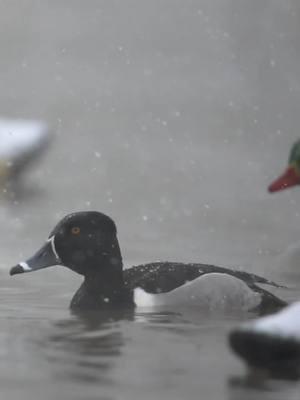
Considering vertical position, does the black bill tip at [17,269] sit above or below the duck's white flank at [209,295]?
above

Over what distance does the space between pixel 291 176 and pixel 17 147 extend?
4781mm

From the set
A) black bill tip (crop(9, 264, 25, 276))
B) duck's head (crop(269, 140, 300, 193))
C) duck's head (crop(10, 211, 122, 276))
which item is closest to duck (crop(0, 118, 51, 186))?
duck's head (crop(10, 211, 122, 276))

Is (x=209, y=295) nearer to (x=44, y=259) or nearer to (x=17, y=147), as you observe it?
(x=44, y=259)

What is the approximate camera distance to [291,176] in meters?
4.98

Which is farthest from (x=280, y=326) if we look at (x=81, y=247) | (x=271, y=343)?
(x=81, y=247)

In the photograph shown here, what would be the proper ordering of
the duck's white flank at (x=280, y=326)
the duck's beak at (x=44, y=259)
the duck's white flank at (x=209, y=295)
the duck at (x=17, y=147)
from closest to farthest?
the duck's white flank at (x=280, y=326) < the duck's white flank at (x=209, y=295) < the duck's beak at (x=44, y=259) < the duck at (x=17, y=147)

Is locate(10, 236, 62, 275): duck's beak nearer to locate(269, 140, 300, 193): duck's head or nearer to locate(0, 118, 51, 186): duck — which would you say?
locate(269, 140, 300, 193): duck's head

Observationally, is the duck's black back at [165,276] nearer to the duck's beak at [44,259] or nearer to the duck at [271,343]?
the duck's beak at [44,259]

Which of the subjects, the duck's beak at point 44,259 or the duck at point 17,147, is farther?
the duck at point 17,147

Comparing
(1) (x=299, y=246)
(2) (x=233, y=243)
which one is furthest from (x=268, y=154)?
(1) (x=299, y=246)

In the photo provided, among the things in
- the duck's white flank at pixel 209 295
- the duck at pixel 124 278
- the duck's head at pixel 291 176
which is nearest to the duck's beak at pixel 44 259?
the duck at pixel 124 278

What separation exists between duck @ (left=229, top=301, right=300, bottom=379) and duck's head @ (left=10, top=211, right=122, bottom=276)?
7.26ft

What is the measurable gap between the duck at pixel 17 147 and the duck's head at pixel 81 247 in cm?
335

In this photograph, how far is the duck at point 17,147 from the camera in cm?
946
